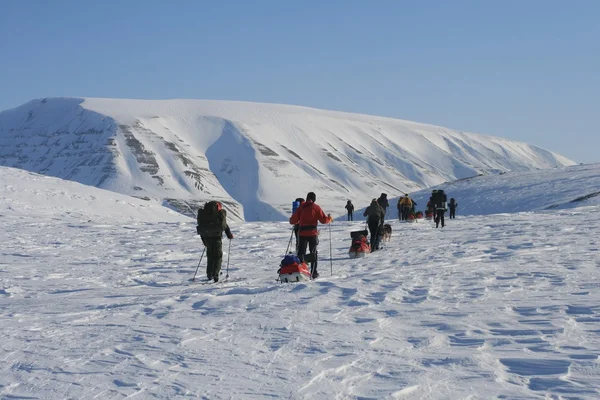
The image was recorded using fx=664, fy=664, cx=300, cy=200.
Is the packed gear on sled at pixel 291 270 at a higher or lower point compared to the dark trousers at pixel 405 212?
lower

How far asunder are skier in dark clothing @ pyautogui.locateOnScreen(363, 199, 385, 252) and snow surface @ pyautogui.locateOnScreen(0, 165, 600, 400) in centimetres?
72

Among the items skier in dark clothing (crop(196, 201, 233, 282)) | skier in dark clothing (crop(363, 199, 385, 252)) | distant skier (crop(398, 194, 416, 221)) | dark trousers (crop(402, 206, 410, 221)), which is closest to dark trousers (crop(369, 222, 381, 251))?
skier in dark clothing (crop(363, 199, 385, 252))

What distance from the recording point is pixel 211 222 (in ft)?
46.3

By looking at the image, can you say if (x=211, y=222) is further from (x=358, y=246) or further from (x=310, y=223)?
(x=358, y=246)

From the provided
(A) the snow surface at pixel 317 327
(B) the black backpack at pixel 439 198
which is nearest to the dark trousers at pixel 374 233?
(A) the snow surface at pixel 317 327

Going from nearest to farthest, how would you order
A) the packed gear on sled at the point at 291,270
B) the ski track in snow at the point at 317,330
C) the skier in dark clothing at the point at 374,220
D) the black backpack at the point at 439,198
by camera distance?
the ski track in snow at the point at 317,330, the packed gear on sled at the point at 291,270, the skier in dark clothing at the point at 374,220, the black backpack at the point at 439,198

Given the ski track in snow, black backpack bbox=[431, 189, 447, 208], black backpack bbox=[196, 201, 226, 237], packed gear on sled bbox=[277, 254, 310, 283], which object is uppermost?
black backpack bbox=[431, 189, 447, 208]

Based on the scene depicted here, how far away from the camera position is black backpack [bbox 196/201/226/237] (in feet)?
46.1

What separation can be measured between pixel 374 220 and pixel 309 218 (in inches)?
234

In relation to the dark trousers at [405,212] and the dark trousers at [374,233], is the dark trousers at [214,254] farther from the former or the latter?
Answer: the dark trousers at [405,212]

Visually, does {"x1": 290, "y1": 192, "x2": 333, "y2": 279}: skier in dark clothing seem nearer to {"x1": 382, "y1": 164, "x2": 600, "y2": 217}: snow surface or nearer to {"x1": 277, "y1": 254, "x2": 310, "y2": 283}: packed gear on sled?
{"x1": 277, "y1": 254, "x2": 310, "y2": 283}: packed gear on sled

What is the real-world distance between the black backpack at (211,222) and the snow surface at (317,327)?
1139 millimetres

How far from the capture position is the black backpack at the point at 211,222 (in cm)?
1406

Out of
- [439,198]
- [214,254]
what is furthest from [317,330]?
[439,198]
